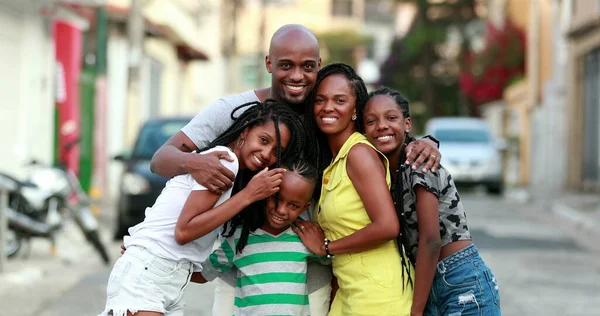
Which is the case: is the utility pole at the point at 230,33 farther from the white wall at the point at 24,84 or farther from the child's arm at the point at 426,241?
A: the child's arm at the point at 426,241

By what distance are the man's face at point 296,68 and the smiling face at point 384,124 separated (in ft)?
0.86

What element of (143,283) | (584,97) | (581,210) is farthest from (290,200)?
(584,97)

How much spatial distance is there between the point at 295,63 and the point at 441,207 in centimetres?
80

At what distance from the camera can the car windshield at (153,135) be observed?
13203 mm

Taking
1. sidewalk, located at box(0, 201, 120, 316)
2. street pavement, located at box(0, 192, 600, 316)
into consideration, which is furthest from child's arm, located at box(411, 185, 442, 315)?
sidewalk, located at box(0, 201, 120, 316)

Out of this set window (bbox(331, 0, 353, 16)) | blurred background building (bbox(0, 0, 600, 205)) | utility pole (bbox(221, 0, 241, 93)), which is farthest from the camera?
window (bbox(331, 0, 353, 16))

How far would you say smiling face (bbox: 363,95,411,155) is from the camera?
3.98 meters

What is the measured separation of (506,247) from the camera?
1285 centimetres

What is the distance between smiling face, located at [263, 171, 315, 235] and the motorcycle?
707 cm

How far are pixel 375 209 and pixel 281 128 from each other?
48 cm

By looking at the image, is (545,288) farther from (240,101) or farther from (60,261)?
(240,101)

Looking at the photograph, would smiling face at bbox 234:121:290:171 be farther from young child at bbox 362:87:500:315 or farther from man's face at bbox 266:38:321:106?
young child at bbox 362:87:500:315

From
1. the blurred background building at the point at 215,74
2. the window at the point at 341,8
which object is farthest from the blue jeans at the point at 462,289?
the window at the point at 341,8

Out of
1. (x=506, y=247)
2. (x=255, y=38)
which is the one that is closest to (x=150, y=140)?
(x=506, y=247)
